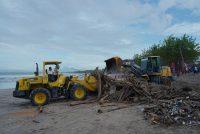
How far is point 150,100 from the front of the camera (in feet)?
45.0

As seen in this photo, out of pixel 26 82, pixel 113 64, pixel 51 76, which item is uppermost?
pixel 113 64

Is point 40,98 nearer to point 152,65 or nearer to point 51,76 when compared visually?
point 51,76

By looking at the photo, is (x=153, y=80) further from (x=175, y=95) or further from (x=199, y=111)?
(x=199, y=111)

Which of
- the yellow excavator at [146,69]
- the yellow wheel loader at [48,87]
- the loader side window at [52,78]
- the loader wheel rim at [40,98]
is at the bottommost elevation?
the loader wheel rim at [40,98]

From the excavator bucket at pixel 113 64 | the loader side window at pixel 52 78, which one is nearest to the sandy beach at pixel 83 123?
the loader side window at pixel 52 78

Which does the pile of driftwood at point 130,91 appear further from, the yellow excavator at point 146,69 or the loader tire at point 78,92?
the yellow excavator at point 146,69

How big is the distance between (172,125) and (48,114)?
19.0 feet

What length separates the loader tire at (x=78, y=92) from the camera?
15916mm

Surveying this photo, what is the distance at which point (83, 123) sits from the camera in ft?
33.2

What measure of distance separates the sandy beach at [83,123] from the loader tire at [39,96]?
6.94 feet

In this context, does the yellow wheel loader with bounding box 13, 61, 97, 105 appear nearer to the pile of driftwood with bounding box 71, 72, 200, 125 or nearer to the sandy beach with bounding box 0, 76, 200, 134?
the pile of driftwood with bounding box 71, 72, 200, 125

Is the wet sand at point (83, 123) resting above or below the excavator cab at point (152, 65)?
below

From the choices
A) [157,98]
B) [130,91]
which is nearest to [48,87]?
[130,91]

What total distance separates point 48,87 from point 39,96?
0.79 meters
